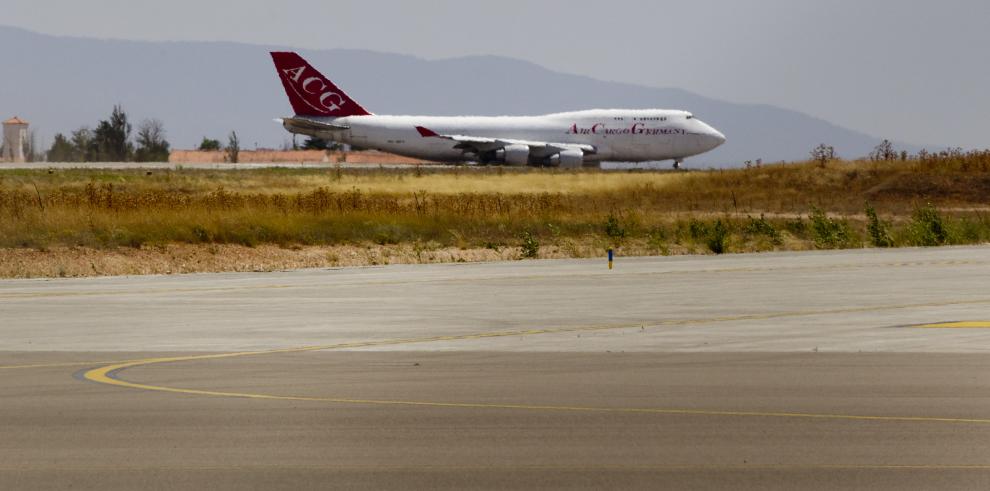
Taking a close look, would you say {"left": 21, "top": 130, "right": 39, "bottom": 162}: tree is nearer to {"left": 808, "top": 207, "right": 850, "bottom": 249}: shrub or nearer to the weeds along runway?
{"left": 808, "top": 207, "right": 850, "bottom": 249}: shrub

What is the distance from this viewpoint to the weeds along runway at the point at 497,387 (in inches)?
369

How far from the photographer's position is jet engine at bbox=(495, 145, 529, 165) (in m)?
78.1

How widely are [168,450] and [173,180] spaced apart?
178 feet

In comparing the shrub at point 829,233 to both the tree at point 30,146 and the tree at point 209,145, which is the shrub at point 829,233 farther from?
the tree at point 209,145

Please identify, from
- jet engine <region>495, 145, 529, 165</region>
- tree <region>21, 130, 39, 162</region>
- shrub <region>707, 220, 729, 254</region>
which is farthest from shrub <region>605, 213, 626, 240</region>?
tree <region>21, 130, 39, 162</region>

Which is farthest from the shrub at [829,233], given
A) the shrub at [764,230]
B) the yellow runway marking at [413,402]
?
the yellow runway marking at [413,402]

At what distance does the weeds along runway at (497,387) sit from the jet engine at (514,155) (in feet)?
175

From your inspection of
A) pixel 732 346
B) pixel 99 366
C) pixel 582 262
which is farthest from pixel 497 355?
pixel 582 262

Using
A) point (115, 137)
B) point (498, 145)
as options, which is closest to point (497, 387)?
point (498, 145)

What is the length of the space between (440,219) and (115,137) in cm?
9098

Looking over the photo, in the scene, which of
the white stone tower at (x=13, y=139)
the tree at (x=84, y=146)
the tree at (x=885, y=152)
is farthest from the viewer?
the white stone tower at (x=13, y=139)

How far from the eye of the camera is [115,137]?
413 feet

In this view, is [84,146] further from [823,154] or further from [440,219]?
[440,219]

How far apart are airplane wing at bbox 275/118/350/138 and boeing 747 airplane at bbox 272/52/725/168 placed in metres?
0.06
